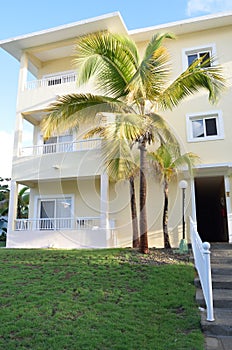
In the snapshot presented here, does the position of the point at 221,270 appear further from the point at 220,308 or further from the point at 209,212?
the point at 209,212

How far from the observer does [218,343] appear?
14.1ft

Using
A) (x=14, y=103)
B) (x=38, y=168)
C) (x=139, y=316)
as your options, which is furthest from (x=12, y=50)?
(x=139, y=316)

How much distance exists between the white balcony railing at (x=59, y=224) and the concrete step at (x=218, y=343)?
8.11 metres

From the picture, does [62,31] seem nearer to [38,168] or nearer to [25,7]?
[25,7]

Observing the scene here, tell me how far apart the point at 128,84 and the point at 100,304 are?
6144 millimetres

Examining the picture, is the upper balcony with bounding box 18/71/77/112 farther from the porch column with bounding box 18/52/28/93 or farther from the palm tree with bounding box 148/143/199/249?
the palm tree with bounding box 148/143/199/249

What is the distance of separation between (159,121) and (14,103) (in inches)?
338

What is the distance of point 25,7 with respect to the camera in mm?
12453

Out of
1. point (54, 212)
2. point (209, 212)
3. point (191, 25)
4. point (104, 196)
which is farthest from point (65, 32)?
point (209, 212)

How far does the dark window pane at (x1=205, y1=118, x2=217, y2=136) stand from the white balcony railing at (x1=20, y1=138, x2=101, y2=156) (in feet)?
15.1

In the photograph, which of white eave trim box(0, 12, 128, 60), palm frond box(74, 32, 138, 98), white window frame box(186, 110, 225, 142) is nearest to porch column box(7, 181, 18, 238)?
palm frond box(74, 32, 138, 98)

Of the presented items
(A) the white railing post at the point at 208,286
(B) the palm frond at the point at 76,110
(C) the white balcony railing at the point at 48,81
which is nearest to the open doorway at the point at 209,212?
(B) the palm frond at the point at 76,110

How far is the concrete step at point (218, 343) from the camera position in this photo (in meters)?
4.16

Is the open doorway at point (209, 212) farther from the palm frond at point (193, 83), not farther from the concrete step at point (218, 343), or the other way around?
the concrete step at point (218, 343)
